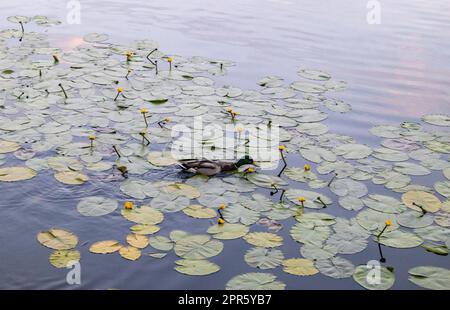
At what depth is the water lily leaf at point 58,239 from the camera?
414 centimetres

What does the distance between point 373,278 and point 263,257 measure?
0.91m

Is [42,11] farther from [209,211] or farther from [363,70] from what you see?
[209,211]

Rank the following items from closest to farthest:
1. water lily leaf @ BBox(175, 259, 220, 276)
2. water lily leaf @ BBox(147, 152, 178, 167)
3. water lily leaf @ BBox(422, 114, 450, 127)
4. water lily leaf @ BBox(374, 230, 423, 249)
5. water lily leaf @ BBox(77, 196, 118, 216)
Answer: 1. water lily leaf @ BBox(175, 259, 220, 276)
2. water lily leaf @ BBox(374, 230, 423, 249)
3. water lily leaf @ BBox(77, 196, 118, 216)
4. water lily leaf @ BBox(147, 152, 178, 167)
5. water lily leaf @ BBox(422, 114, 450, 127)

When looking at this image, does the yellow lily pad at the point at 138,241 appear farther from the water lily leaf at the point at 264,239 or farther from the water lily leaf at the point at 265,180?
the water lily leaf at the point at 265,180

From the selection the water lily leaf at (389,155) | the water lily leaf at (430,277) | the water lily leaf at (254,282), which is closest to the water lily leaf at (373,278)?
the water lily leaf at (430,277)

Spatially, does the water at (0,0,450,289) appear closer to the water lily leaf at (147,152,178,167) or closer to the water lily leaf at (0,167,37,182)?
the water lily leaf at (0,167,37,182)

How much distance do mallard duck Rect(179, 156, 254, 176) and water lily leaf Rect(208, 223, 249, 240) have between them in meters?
0.90

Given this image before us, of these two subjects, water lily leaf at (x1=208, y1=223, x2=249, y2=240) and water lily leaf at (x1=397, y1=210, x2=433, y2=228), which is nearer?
water lily leaf at (x1=208, y1=223, x2=249, y2=240)

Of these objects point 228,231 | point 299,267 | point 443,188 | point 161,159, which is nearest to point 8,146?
point 161,159

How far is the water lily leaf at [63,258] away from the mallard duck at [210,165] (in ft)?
5.41

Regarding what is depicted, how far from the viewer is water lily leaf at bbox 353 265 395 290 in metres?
3.94

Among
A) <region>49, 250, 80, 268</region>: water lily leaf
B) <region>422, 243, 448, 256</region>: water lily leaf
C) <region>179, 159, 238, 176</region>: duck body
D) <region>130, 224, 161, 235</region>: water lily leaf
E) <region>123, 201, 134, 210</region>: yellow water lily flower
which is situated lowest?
<region>422, 243, 448, 256</region>: water lily leaf

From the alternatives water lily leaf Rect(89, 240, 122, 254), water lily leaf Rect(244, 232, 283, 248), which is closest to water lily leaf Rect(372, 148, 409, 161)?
water lily leaf Rect(244, 232, 283, 248)
